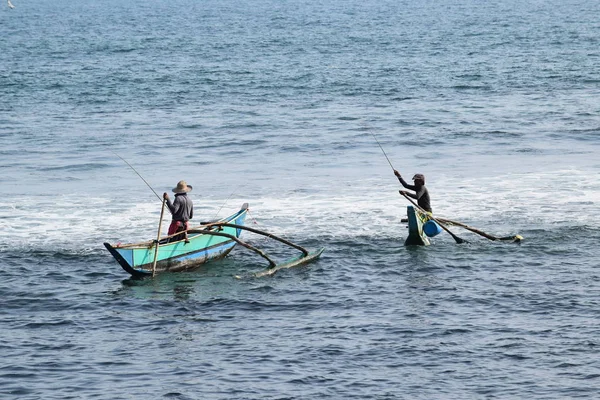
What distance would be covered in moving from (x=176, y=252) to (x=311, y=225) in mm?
6004

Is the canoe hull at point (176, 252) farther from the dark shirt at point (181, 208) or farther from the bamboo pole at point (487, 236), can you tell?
the bamboo pole at point (487, 236)

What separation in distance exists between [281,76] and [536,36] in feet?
100

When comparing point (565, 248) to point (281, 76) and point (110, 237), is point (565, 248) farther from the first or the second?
point (281, 76)

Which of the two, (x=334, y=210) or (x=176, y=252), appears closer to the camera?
(x=176, y=252)

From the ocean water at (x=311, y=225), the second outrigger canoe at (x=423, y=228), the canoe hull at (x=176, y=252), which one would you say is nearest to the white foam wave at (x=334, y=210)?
the ocean water at (x=311, y=225)

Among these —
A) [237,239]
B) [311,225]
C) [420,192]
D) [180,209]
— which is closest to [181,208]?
[180,209]

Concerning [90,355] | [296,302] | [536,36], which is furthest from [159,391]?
[536,36]

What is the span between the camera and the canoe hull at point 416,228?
2622 cm

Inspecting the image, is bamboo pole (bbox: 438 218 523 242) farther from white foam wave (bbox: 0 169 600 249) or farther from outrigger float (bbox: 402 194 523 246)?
white foam wave (bbox: 0 169 600 249)

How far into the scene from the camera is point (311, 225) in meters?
29.5

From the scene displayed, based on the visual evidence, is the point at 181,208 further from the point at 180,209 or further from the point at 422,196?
the point at 422,196

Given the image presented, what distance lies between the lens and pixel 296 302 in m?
22.7

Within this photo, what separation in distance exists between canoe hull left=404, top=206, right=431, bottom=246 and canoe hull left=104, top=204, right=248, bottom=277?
4.08 metres

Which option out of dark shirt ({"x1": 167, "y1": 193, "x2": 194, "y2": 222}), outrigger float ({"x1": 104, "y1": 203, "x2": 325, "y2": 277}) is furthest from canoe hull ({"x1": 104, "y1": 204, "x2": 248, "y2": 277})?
dark shirt ({"x1": 167, "y1": 193, "x2": 194, "y2": 222})
